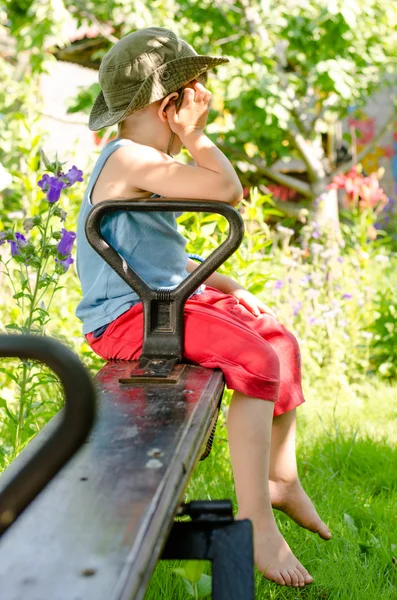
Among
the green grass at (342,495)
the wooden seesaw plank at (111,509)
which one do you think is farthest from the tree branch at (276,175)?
the wooden seesaw plank at (111,509)

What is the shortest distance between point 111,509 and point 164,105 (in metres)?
1.34

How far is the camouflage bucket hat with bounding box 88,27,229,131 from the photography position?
206cm

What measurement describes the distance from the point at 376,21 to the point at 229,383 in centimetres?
537

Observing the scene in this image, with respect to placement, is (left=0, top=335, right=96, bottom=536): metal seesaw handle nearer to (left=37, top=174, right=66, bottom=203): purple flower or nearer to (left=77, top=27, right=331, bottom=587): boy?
(left=77, top=27, right=331, bottom=587): boy

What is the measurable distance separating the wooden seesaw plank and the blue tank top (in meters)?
0.59

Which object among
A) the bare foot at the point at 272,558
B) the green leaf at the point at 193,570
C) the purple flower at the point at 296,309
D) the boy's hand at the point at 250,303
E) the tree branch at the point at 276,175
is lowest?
the tree branch at the point at 276,175

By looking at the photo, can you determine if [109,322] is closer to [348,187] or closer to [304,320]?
[304,320]

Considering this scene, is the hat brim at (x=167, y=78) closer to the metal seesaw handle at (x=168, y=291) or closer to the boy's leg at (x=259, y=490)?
the metal seesaw handle at (x=168, y=291)

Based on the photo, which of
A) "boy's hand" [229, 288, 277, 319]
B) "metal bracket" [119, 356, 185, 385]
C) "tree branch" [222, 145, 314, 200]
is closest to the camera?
"metal bracket" [119, 356, 185, 385]

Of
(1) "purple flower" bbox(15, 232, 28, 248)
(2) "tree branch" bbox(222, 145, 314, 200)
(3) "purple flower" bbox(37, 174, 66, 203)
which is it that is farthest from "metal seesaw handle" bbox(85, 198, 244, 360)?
(2) "tree branch" bbox(222, 145, 314, 200)

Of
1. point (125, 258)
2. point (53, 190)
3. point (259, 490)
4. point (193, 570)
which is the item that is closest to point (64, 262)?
point (53, 190)

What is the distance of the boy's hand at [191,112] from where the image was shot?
6.84ft

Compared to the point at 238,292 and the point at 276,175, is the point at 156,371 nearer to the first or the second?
the point at 238,292

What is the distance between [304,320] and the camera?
420cm
